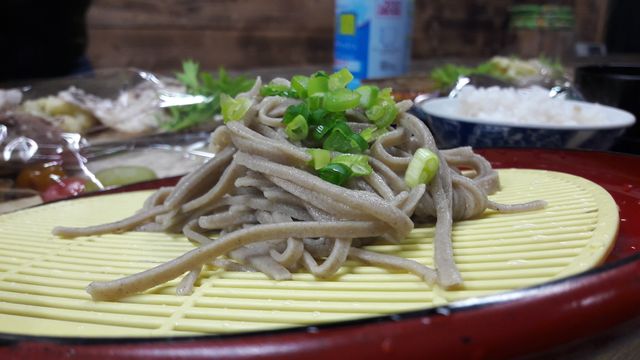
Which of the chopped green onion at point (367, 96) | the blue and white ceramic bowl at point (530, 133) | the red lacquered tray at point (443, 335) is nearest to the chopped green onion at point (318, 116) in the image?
the chopped green onion at point (367, 96)

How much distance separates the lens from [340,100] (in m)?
1.16

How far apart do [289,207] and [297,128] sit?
0.53ft

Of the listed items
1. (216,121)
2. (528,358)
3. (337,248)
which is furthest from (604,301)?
(216,121)

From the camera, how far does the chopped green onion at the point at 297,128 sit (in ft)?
3.71

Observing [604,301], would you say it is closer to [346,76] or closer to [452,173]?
[452,173]

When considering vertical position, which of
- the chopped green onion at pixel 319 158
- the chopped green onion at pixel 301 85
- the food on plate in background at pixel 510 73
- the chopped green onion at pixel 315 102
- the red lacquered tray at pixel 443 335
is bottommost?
the food on plate in background at pixel 510 73

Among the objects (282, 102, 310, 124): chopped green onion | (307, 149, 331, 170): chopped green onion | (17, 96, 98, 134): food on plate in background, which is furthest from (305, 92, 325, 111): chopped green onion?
(17, 96, 98, 134): food on plate in background

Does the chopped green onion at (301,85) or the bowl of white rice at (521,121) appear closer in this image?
the chopped green onion at (301,85)

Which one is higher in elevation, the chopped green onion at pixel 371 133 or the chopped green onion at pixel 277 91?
the chopped green onion at pixel 277 91

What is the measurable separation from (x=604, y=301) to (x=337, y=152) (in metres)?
0.58

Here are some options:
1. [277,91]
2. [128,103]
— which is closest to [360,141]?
[277,91]

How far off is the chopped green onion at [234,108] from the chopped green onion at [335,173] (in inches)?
10.3

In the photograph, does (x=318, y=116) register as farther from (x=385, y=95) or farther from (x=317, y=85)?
(x=385, y=95)

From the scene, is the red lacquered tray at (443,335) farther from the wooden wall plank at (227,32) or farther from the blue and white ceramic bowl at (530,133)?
the wooden wall plank at (227,32)
